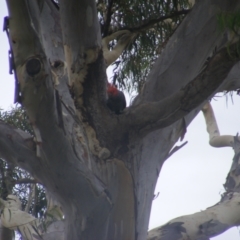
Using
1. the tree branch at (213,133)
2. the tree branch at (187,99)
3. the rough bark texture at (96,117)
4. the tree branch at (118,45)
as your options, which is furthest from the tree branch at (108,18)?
the tree branch at (213,133)

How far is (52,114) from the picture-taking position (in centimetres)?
197

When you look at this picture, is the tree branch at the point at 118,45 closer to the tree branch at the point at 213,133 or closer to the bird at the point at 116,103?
the bird at the point at 116,103

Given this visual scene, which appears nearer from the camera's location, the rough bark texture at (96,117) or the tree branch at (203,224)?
the rough bark texture at (96,117)

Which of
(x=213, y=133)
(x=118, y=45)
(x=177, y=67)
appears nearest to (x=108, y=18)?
(x=118, y=45)

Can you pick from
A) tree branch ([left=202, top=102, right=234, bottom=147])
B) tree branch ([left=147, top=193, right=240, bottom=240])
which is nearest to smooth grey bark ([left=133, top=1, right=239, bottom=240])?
tree branch ([left=147, top=193, right=240, bottom=240])

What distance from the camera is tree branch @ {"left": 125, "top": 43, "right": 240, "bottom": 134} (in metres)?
1.97

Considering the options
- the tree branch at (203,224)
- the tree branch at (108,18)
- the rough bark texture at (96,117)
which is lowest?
the tree branch at (203,224)

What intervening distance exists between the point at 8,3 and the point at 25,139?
0.68 metres

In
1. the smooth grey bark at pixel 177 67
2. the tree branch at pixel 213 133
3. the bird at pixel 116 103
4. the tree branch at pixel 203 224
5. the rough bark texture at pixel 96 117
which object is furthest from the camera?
the tree branch at pixel 213 133

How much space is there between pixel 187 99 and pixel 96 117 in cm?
46

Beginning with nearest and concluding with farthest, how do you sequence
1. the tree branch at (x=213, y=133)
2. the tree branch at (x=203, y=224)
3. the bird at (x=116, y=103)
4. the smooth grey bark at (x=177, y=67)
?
1. the bird at (x=116, y=103)
2. the smooth grey bark at (x=177, y=67)
3. the tree branch at (x=203, y=224)
4. the tree branch at (x=213, y=133)

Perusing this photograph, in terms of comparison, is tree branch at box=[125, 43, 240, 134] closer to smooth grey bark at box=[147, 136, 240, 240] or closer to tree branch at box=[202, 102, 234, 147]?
smooth grey bark at box=[147, 136, 240, 240]

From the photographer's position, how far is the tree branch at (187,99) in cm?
197

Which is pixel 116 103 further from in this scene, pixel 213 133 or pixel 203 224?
pixel 213 133
